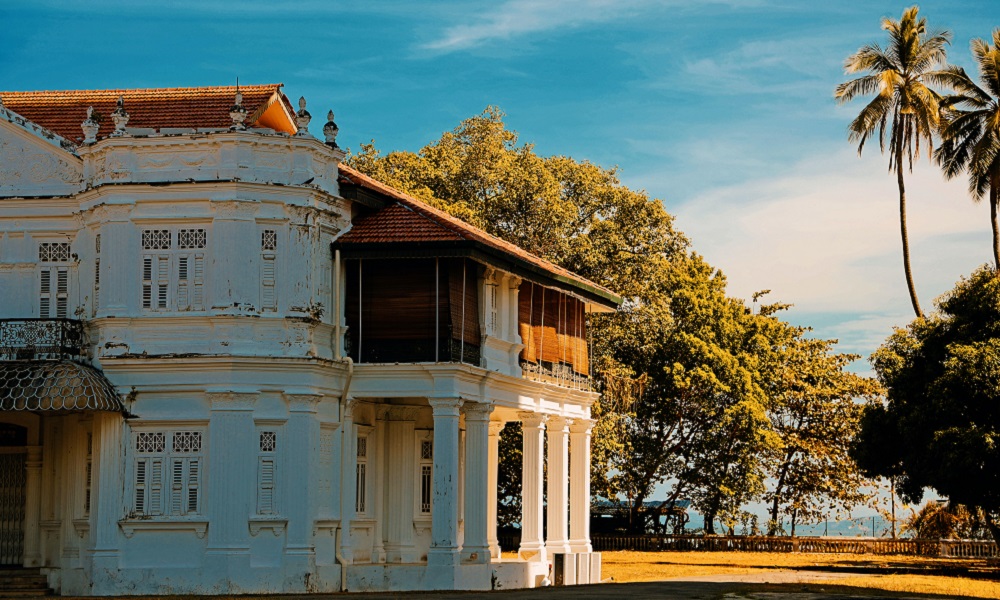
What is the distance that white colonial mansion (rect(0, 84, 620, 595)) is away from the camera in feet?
106

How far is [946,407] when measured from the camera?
41.8m

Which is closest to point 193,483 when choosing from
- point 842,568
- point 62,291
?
point 62,291

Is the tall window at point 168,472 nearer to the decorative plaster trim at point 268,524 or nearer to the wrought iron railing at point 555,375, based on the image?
the decorative plaster trim at point 268,524

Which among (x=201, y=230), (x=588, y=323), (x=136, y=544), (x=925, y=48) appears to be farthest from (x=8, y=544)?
(x=925, y=48)

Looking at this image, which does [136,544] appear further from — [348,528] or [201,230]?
[201,230]

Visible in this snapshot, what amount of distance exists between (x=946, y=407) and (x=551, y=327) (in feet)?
38.0

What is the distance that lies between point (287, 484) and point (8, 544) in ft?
24.4

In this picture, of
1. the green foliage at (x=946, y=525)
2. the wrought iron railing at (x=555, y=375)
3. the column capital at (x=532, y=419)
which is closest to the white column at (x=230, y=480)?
the wrought iron railing at (x=555, y=375)

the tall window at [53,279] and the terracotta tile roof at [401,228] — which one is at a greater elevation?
the terracotta tile roof at [401,228]

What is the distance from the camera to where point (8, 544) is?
34688 millimetres

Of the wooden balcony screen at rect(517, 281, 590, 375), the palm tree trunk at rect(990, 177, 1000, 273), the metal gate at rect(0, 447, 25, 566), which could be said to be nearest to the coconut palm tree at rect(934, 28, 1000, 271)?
the palm tree trunk at rect(990, 177, 1000, 273)

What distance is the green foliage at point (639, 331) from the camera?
56250 mm

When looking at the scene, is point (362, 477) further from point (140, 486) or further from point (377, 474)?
point (140, 486)

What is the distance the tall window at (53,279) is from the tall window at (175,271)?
2.62m
